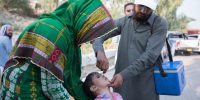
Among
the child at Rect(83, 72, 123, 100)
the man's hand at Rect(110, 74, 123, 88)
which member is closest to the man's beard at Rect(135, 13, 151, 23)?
the man's hand at Rect(110, 74, 123, 88)

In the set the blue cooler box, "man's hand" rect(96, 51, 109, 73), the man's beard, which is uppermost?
the man's beard

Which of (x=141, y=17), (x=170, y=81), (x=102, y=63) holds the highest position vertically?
(x=141, y=17)

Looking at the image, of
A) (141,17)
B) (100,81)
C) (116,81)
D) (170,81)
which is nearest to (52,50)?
(100,81)

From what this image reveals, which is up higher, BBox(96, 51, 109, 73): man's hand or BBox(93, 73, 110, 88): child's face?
BBox(96, 51, 109, 73): man's hand

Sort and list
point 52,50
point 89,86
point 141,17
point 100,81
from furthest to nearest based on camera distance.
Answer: point 141,17 → point 100,81 → point 89,86 → point 52,50

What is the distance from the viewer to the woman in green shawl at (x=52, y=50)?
6.46ft

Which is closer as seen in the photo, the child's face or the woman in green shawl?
the woman in green shawl

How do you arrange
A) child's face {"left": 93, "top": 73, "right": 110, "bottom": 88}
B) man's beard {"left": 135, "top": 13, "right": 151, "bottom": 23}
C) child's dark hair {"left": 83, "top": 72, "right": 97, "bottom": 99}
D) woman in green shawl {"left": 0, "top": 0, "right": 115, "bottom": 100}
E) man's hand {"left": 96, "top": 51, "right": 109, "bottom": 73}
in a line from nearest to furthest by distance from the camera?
woman in green shawl {"left": 0, "top": 0, "right": 115, "bottom": 100} < child's dark hair {"left": 83, "top": 72, "right": 97, "bottom": 99} < child's face {"left": 93, "top": 73, "right": 110, "bottom": 88} < man's hand {"left": 96, "top": 51, "right": 109, "bottom": 73} < man's beard {"left": 135, "top": 13, "right": 151, "bottom": 23}

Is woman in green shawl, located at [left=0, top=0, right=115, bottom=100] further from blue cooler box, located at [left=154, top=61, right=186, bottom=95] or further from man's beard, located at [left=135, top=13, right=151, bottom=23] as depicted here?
blue cooler box, located at [left=154, top=61, right=186, bottom=95]

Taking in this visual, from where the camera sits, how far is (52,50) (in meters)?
1.96

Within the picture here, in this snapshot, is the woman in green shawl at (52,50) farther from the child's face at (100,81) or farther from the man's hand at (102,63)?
the man's hand at (102,63)

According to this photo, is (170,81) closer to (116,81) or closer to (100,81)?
(116,81)

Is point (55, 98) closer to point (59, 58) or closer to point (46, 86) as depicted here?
point (46, 86)

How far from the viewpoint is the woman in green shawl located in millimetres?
1970
